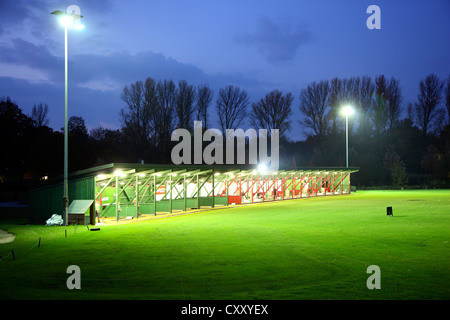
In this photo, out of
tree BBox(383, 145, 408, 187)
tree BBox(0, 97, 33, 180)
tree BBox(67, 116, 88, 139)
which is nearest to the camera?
tree BBox(0, 97, 33, 180)

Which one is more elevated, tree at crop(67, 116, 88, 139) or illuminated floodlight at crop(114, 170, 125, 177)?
tree at crop(67, 116, 88, 139)

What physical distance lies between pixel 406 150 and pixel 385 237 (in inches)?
2355

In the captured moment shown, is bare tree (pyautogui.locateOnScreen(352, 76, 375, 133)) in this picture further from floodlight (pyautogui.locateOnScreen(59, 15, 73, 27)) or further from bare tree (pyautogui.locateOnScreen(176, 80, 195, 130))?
floodlight (pyautogui.locateOnScreen(59, 15, 73, 27))

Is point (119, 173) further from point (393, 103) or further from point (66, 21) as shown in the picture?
point (393, 103)

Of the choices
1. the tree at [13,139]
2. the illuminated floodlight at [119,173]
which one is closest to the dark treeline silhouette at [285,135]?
the tree at [13,139]

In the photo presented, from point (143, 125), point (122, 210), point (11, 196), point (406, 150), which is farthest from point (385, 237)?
point (406, 150)

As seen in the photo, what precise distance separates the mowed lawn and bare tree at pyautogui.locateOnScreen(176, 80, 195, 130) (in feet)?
152

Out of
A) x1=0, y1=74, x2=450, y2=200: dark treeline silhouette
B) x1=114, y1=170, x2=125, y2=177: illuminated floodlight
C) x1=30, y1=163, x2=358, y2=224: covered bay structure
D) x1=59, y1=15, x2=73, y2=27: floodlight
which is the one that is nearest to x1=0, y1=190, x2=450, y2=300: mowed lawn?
x1=30, y1=163, x2=358, y2=224: covered bay structure

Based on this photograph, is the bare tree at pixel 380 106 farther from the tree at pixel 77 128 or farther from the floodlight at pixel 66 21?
the floodlight at pixel 66 21

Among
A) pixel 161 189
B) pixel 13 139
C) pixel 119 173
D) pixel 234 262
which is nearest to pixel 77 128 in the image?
pixel 13 139

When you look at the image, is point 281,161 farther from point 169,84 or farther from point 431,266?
point 431,266

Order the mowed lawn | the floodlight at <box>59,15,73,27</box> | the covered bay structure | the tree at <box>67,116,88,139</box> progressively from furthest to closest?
the tree at <box>67,116,88,139</box> → the covered bay structure → the floodlight at <box>59,15,73,27</box> → the mowed lawn

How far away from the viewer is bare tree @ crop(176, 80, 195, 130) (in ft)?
206

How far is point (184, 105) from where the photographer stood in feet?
208
